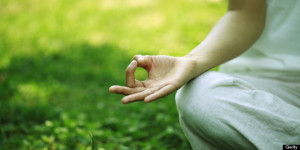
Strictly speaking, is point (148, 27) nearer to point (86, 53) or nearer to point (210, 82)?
point (86, 53)

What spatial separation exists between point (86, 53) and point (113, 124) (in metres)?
2.01

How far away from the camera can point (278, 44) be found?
1.52 meters

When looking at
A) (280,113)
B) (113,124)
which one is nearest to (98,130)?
(113,124)

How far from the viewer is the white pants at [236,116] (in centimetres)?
112

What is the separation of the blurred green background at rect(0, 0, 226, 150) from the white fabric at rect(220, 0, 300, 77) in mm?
709

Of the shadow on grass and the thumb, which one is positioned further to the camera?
the shadow on grass

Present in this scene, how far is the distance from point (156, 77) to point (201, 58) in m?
0.24

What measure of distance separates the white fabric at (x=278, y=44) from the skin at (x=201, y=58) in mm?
67

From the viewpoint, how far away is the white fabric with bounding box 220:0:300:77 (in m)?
1.45

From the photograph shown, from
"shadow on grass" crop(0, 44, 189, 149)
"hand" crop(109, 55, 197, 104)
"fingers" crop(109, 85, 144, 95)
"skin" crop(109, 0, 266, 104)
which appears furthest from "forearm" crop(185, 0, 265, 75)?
"shadow on grass" crop(0, 44, 189, 149)

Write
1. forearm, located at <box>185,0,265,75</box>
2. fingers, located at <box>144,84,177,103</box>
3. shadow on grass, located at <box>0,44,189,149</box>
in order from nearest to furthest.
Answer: fingers, located at <box>144,84,177,103</box> < forearm, located at <box>185,0,265,75</box> < shadow on grass, located at <box>0,44,189,149</box>

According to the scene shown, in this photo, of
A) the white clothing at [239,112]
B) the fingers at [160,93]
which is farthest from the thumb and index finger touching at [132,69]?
the white clothing at [239,112]

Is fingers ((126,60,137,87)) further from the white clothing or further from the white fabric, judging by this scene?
the white fabric

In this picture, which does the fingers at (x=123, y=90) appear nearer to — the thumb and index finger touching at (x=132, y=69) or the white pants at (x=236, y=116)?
the thumb and index finger touching at (x=132, y=69)
